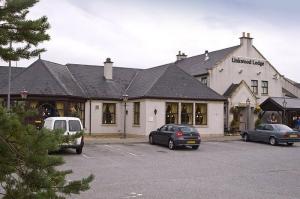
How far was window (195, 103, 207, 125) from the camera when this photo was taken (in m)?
34.7

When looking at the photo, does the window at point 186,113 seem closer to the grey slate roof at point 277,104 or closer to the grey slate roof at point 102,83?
the grey slate roof at point 102,83

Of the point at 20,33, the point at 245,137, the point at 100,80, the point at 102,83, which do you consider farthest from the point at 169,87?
the point at 20,33

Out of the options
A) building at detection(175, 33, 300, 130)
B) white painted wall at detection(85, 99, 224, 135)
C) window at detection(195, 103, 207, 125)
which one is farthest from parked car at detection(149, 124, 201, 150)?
building at detection(175, 33, 300, 130)

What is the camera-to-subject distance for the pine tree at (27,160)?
15.5 ft

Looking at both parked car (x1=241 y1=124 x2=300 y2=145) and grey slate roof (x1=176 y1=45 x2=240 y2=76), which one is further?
grey slate roof (x1=176 y1=45 x2=240 y2=76)

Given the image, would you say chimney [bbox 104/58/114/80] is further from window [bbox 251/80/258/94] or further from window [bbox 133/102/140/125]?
window [bbox 251/80/258/94]

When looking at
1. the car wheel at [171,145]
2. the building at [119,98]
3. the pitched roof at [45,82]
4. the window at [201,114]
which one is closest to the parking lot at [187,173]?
the car wheel at [171,145]

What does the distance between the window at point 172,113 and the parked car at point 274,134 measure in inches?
222

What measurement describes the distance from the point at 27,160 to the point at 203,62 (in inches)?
1523

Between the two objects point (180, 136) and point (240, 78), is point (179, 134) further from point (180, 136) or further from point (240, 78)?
point (240, 78)

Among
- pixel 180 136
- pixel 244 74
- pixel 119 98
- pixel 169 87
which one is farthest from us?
pixel 244 74

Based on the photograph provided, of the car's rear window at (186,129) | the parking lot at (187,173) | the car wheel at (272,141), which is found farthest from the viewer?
the car wheel at (272,141)

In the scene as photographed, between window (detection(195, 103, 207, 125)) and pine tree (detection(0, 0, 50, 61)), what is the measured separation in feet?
97.7

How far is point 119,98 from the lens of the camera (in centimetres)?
3541
